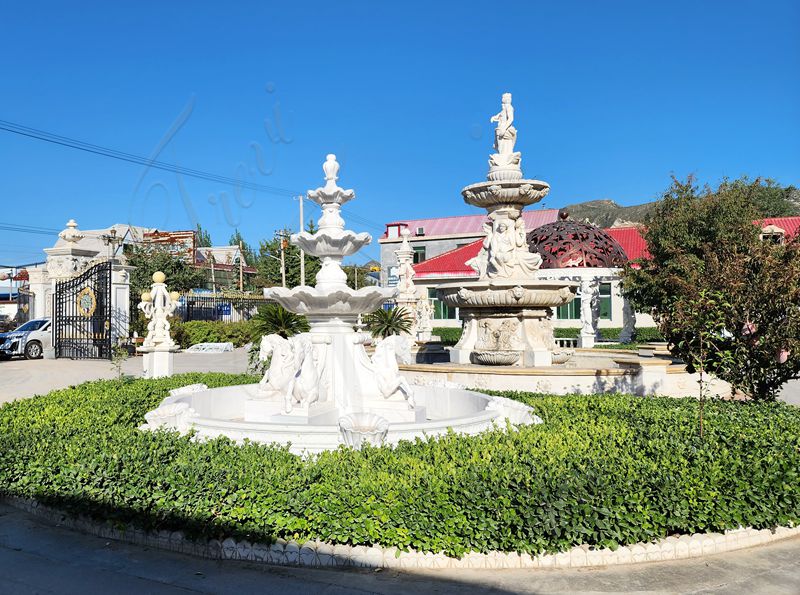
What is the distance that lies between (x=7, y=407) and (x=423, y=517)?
22.6 ft

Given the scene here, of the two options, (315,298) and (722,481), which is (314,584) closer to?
(722,481)

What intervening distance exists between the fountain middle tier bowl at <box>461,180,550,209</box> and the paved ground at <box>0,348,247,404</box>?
9823 millimetres

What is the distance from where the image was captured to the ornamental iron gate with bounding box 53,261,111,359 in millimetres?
23078

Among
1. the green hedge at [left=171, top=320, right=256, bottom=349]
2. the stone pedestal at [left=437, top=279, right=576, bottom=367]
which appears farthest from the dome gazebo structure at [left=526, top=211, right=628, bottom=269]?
the green hedge at [left=171, top=320, right=256, bottom=349]

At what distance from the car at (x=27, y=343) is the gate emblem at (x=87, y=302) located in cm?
262

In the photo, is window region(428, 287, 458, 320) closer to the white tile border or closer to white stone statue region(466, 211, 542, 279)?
white stone statue region(466, 211, 542, 279)

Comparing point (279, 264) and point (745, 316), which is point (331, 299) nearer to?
point (745, 316)

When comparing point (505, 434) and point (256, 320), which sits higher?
point (256, 320)

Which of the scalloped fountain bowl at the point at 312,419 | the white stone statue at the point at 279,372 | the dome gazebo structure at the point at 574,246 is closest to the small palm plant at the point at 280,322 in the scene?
the scalloped fountain bowl at the point at 312,419

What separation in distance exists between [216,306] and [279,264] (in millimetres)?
12293

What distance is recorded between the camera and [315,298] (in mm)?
8461

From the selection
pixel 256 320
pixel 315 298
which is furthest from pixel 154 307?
pixel 315 298

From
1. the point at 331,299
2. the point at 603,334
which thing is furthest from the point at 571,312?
the point at 331,299

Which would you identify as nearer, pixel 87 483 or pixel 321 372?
pixel 87 483
